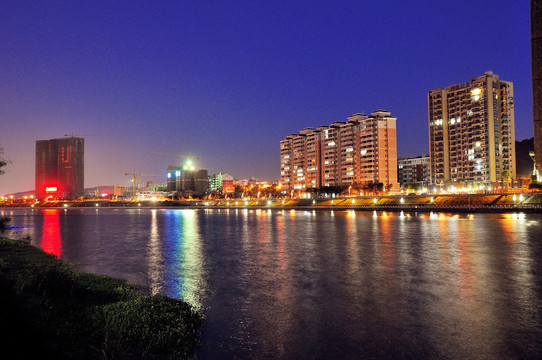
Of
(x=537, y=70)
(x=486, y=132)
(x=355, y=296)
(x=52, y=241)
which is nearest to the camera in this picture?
(x=355, y=296)

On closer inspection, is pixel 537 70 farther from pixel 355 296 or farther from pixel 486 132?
pixel 355 296

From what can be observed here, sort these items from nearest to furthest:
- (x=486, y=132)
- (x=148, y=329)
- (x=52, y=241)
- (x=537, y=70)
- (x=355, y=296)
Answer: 1. (x=148, y=329)
2. (x=355, y=296)
3. (x=52, y=241)
4. (x=537, y=70)
5. (x=486, y=132)

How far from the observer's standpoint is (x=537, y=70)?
137625 millimetres

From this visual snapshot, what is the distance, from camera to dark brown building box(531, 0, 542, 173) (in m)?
134

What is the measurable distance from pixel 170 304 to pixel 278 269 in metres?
11.2

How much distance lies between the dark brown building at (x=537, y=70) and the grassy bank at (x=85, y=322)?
15434 centimetres

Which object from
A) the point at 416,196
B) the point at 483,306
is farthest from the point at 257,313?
the point at 416,196

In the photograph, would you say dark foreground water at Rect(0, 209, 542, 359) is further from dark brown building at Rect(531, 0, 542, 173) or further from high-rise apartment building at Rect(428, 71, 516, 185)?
high-rise apartment building at Rect(428, 71, 516, 185)

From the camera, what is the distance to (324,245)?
118ft

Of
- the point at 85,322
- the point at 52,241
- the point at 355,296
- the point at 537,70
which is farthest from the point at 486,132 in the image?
the point at 85,322

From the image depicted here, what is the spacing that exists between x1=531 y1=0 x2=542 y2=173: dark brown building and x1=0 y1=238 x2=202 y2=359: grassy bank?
154 meters

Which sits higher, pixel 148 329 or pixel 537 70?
pixel 537 70

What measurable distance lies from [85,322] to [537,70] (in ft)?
553

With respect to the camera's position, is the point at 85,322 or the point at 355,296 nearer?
the point at 85,322
